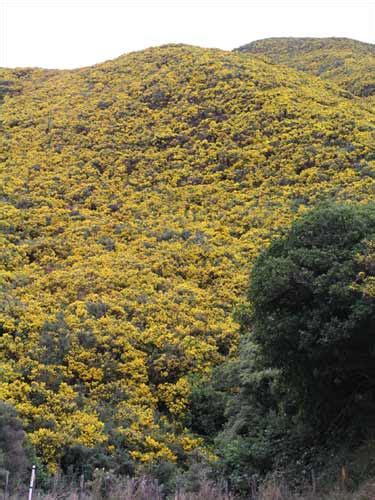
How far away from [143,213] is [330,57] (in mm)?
31188

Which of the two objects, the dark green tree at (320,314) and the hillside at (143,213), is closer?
the dark green tree at (320,314)

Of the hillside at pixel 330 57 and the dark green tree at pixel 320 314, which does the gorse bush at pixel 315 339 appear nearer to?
the dark green tree at pixel 320 314

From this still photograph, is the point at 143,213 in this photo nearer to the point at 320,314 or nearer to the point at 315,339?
the point at 320,314

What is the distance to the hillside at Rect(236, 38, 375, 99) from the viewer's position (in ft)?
138

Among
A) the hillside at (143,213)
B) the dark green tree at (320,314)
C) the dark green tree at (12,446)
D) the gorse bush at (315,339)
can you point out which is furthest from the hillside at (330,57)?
the dark green tree at (12,446)

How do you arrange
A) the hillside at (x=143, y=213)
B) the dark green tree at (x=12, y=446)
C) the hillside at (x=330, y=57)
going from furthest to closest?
1. the hillside at (x=330, y=57)
2. the hillside at (x=143, y=213)
3. the dark green tree at (x=12, y=446)

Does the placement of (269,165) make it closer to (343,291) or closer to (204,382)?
(204,382)

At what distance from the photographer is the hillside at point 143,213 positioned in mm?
14672

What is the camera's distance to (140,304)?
18.2 m

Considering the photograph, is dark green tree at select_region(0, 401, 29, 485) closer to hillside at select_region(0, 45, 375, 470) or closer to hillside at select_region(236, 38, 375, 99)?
hillside at select_region(0, 45, 375, 470)

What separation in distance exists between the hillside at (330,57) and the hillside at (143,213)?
589 centimetres

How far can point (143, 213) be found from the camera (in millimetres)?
24578

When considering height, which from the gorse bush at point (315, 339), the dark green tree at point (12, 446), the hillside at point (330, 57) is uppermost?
the hillside at point (330, 57)

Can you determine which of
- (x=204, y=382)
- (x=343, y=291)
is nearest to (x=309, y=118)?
(x=204, y=382)
